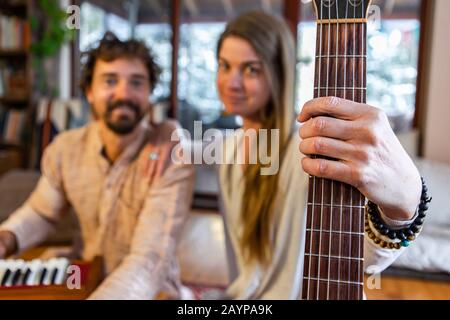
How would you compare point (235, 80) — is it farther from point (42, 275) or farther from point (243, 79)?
point (42, 275)

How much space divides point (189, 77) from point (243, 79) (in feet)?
7.86

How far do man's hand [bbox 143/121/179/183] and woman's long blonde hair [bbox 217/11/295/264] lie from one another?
0.19 m

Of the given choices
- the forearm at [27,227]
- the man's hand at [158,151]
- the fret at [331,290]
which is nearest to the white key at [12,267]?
the forearm at [27,227]

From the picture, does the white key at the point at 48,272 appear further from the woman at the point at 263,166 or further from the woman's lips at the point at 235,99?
the woman's lips at the point at 235,99

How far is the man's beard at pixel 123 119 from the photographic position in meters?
1.01

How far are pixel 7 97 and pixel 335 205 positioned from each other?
3.04 meters

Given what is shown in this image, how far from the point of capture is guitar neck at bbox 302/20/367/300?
47cm

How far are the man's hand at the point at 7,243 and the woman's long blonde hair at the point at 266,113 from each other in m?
0.45

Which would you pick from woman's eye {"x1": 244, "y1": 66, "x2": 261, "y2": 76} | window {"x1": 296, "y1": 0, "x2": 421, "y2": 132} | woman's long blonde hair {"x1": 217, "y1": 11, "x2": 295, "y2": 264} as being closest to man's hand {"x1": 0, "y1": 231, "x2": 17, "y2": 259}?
woman's long blonde hair {"x1": 217, "y1": 11, "x2": 295, "y2": 264}

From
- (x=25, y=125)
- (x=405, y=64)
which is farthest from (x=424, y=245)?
(x=25, y=125)

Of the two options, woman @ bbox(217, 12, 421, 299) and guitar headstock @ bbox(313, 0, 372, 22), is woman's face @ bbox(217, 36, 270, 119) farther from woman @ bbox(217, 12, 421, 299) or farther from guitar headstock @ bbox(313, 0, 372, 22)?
guitar headstock @ bbox(313, 0, 372, 22)

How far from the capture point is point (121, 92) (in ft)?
3.31

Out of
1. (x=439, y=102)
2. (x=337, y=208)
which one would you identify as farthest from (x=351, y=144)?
(x=439, y=102)

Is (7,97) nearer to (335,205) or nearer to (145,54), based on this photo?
(145,54)
